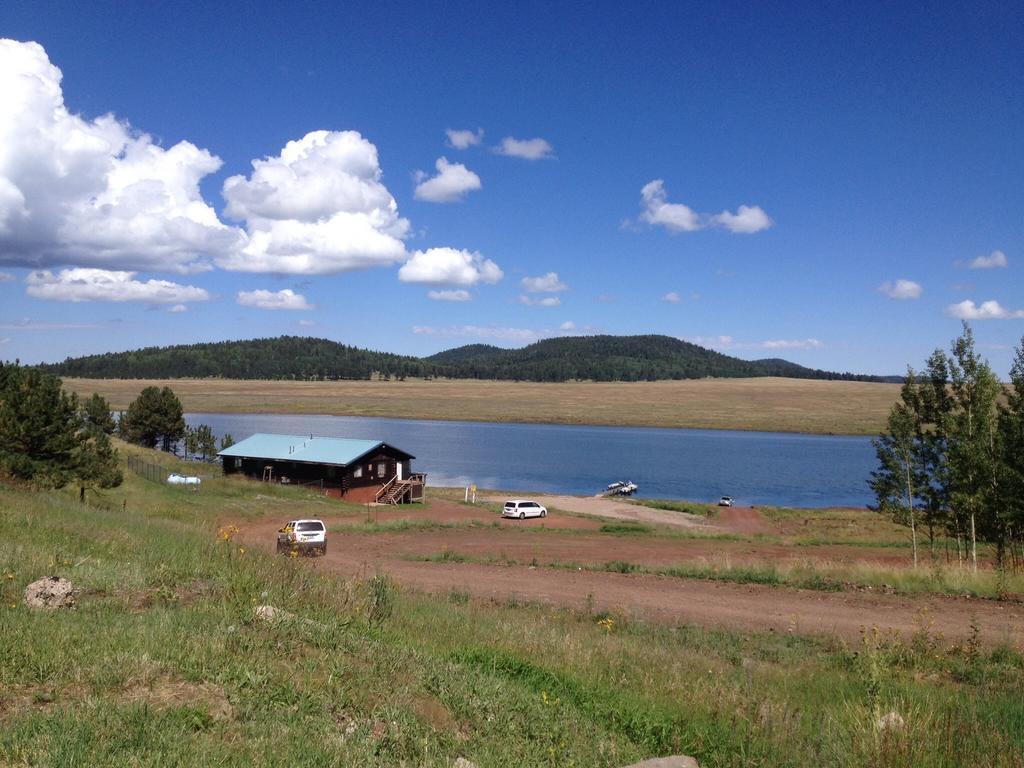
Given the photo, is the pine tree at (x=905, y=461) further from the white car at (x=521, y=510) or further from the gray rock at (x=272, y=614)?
the gray rock at (x=272, y=614)

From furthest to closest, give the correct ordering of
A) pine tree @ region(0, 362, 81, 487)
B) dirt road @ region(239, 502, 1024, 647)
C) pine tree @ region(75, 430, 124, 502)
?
pine tree @ region(75, 430, 124, 502) → pine tree @ region(0, 362, 81, 487) → dirt road @ region(239, 502, 1024, 647)

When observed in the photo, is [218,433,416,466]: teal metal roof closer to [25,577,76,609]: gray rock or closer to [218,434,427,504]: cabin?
[218,434,427,504]: cabin

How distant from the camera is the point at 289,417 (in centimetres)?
15162

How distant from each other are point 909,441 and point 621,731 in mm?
23876

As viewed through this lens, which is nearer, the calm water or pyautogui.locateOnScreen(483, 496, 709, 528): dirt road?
pyautogui.locateOnScreen(483, 496, 709, 528): dirt road

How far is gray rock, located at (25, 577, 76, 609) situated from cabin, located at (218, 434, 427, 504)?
43.9m

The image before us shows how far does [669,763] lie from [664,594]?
13.3 m

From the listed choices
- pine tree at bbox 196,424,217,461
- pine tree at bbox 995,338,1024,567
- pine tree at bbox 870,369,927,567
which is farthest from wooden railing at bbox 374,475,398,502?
pine tree at bbox 995,338,1024,567

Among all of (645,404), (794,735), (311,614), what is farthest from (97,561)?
(645,404)

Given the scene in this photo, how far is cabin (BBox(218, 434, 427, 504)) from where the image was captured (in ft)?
169

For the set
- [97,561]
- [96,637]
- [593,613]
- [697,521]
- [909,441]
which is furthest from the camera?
[697,521]

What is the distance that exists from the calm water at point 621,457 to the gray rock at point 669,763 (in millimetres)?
63529

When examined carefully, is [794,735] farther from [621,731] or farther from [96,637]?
[96,637]

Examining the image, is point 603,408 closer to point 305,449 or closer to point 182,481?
point 305,449
